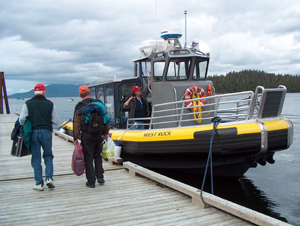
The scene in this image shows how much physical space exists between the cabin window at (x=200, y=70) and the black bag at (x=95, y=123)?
3.67m

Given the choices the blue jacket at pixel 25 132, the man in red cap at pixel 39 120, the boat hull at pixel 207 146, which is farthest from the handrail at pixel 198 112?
the blue jacket at pixel 25 132

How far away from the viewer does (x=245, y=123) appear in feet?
17.9

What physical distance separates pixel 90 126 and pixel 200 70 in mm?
4053

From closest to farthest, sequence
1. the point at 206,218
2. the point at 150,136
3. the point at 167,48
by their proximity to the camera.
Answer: the point at 206,218 < the point at 150,136 < the point at 167,48

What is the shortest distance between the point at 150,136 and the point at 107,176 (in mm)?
1487

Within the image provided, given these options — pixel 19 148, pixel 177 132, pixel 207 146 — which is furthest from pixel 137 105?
pixel 19 148

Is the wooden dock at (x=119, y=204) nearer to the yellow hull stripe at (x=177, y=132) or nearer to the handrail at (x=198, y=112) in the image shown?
the yellow hull stripe at (x=177, y=132)

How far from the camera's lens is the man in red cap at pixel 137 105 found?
22.5ft

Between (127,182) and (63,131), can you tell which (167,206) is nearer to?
(127,182)

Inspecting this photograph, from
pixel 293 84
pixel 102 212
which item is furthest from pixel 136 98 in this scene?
pixel 293 84

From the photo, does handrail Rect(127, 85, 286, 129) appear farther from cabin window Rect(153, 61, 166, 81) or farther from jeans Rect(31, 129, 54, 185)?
jeans Rect(31, 129, 54, 185)

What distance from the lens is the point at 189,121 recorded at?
6930mm

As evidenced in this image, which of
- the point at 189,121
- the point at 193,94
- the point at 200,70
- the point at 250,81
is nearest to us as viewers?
the point at 193,94

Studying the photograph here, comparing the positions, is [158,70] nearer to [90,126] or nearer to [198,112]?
[198,112]
